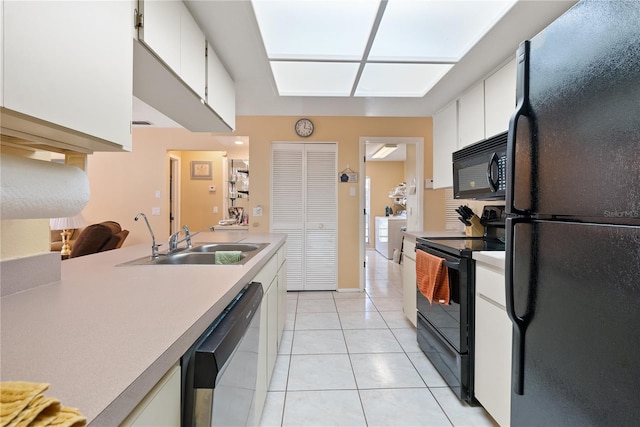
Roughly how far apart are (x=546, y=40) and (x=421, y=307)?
1.90 metres

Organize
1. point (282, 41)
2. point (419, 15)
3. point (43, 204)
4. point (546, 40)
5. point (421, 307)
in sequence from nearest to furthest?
point (43, 204)
point (546, 40)
point (419, 15)
point (282, 41)
point (421, 307)

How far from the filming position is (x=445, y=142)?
278 centimetres

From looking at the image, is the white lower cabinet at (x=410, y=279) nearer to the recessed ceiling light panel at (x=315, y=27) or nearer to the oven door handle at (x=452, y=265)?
the oven door handle at (x=452, y=265)

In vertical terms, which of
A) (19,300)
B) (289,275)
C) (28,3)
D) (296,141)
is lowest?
(289,275)

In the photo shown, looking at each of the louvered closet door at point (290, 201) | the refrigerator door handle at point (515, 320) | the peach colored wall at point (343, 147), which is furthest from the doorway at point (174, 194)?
the refrigerator door handle at point (515, 320)

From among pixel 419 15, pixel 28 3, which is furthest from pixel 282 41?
pixel 28 3

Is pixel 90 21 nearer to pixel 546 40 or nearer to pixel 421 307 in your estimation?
pixel 546 40

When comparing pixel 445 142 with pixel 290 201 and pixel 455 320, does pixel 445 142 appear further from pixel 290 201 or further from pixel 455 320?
pixel 290 201

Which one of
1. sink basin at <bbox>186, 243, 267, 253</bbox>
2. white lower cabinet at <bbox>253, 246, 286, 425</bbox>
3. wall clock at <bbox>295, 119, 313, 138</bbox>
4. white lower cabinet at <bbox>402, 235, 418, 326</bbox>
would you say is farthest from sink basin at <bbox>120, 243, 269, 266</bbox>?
wall clock at <bbox>295, 119, 313, 138</bbox>

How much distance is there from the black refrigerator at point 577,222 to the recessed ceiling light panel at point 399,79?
132cm

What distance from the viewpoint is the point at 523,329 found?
39.3 inches

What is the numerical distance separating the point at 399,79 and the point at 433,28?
2.31 ft

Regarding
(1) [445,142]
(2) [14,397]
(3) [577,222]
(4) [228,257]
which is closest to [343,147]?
(1) [445,142]

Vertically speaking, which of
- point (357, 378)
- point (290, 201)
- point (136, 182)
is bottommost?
point (357, 378)
